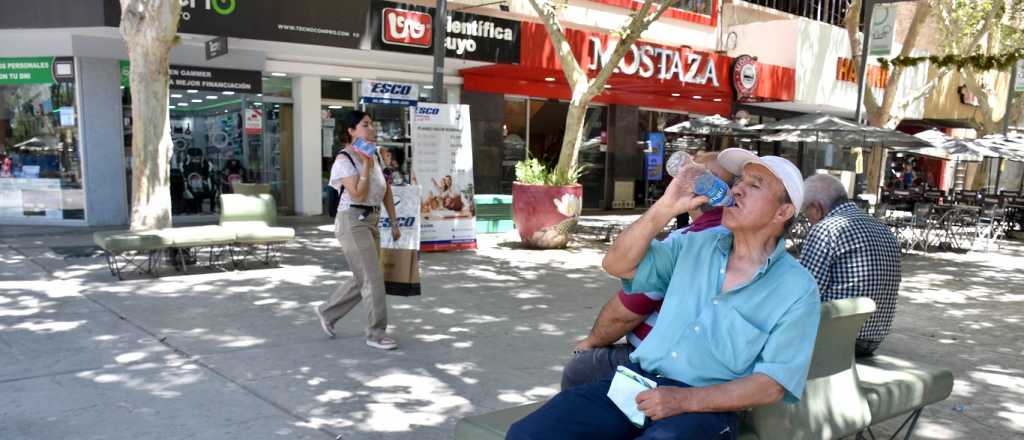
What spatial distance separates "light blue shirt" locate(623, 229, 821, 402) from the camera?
2494mm

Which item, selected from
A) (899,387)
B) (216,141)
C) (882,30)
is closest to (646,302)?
(899,387)

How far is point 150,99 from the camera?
8.60 metres

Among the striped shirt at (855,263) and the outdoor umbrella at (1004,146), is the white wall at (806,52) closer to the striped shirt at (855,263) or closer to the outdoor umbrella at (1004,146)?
the outdoor umbrella at (1004,146)

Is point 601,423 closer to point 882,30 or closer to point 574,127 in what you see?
point 574,127

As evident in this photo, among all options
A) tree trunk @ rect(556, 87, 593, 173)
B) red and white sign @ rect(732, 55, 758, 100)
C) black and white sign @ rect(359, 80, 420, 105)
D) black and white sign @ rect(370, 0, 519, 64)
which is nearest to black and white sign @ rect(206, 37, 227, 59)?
black and white sign @ rect(359, 80, 420, 105)

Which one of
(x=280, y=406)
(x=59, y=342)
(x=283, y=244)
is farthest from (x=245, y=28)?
(x=280, y=406)

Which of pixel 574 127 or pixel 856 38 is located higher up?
pixel 856 38

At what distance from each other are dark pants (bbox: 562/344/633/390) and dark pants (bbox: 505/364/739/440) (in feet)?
1.41

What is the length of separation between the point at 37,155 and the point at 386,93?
6.51 metres

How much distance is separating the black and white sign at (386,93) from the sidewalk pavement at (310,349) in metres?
2.19

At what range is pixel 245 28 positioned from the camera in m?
10.7

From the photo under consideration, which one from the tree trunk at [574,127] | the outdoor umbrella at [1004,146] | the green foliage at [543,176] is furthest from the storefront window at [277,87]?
the outdoor umbrella at [1004,146]

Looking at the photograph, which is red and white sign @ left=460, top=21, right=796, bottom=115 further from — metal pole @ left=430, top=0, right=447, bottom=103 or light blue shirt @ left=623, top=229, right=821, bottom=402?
light blue shirt @ left=623, top=229, right=821, bottom=402

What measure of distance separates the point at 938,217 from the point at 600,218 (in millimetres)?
6252
